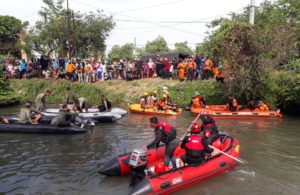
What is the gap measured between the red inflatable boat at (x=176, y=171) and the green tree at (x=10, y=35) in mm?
35080

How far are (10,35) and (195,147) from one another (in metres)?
38.8

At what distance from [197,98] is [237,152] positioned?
351 inches

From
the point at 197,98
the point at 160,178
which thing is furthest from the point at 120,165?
the point at 197,98

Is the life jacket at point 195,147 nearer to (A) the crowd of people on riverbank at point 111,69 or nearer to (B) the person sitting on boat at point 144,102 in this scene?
(B) the person sitting on boat at point 144,102

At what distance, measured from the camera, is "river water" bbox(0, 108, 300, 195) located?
8422mm

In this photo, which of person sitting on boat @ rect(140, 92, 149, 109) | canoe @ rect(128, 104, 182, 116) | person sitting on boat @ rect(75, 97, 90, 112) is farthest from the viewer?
person sitting on boat @ rect(140, 92, 149, 109)

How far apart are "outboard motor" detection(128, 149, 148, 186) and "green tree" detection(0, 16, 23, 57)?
36209mm

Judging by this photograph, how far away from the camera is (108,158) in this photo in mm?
10789

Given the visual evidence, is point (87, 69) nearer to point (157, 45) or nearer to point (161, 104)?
point (161, 104)

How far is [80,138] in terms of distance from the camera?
13.3 metres

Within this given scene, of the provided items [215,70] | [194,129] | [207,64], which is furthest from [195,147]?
[215,70]

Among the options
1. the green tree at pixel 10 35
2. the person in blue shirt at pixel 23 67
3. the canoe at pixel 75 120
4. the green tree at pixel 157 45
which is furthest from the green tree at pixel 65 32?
the green tree at pixel 157 45

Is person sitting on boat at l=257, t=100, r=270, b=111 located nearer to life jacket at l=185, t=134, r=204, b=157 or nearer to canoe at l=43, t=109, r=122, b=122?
canoe at l=43, t=109, r=122, b=122

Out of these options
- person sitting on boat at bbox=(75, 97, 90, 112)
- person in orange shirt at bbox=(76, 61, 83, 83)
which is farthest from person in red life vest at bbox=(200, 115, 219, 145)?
person in orange shirt at bbox=(76, 61, 83, 83)
